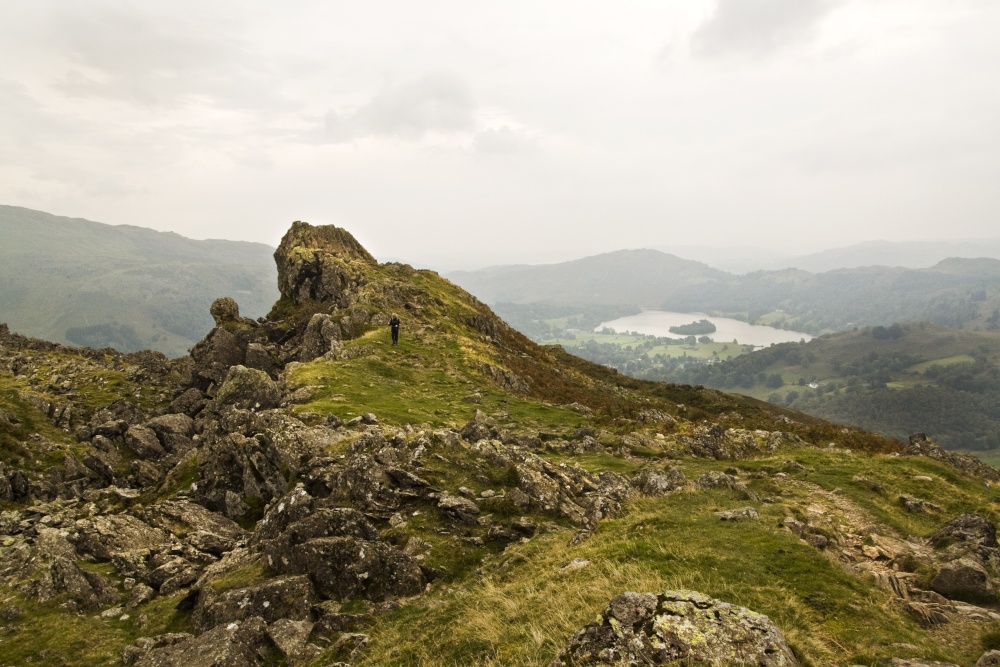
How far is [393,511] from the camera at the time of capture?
712 inches

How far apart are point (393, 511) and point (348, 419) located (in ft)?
31.0

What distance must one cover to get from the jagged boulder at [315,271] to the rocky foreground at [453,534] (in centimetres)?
2596

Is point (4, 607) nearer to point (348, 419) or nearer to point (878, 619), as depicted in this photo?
point (348, 419)

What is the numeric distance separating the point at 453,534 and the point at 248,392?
2048cm

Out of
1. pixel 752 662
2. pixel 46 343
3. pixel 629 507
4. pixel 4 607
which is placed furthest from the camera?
pixel 46 343

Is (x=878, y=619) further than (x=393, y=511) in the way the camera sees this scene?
No

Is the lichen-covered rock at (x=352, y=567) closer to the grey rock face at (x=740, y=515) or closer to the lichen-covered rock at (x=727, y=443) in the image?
the grey rock face at (x=740, y=515)

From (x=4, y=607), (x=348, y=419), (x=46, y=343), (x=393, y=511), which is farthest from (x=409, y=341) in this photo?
(x=46, y=343)

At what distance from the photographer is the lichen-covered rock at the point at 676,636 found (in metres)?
7.42

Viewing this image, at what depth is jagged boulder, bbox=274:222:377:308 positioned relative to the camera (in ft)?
205

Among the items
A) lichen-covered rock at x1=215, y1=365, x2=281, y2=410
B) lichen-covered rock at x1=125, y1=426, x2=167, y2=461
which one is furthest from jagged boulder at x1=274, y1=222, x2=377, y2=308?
lichen-covered rock at x1=125, y1=426, x2=167, y2=461

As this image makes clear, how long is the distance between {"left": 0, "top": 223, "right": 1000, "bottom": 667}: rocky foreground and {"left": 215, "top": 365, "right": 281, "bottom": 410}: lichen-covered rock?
180 millimetres

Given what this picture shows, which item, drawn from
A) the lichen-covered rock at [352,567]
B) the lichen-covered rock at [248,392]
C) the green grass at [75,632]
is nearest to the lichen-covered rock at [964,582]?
the lichen-covered rock at [352,567]

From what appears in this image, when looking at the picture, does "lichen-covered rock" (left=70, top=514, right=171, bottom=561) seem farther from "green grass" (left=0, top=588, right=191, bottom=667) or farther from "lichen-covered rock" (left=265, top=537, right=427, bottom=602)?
"lichen-covered rock" (left=265, top=537, right=427, bottom=602)
